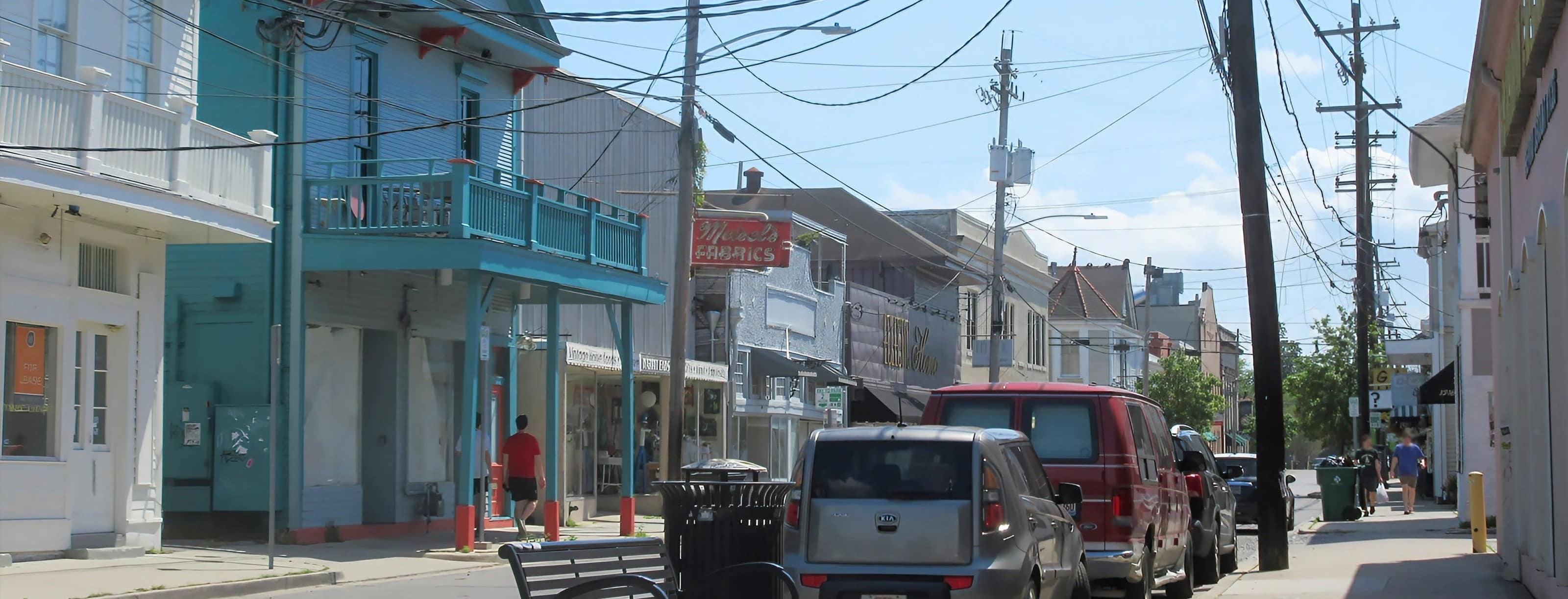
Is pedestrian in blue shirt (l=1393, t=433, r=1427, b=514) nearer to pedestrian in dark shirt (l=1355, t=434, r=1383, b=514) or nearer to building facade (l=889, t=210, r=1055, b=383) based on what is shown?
pedestrian in dark shirt (l=1355, t=434, r=1383, b=514)

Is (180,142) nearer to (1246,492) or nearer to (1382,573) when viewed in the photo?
(1382,573)

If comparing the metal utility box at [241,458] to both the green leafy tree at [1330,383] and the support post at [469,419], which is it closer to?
the support post at [469,419]

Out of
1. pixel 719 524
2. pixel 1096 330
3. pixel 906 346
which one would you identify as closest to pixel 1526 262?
pixel 719 524

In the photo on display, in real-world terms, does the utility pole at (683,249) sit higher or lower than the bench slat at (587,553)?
higher

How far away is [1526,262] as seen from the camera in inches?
514

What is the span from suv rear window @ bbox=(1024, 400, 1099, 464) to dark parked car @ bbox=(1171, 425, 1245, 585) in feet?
8.75

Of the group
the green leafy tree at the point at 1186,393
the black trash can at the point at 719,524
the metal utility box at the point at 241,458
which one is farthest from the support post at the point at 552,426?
the green leafy tree at the point at 1186,393

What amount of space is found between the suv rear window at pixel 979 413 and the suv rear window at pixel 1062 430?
0.52 ft

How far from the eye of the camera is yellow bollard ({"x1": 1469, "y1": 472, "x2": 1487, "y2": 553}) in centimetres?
1923

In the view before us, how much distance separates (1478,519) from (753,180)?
74.5 feet

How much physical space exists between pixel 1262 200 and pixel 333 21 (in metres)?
11.3

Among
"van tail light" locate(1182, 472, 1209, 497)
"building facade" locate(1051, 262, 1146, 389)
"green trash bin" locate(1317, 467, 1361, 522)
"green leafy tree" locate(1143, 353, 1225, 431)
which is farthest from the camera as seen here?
"green leafy tree" locate(1143, 353, 1225, 431)

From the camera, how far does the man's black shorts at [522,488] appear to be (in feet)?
67.3

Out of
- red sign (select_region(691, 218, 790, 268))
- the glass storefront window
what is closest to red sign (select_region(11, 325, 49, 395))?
the glass storefront window
